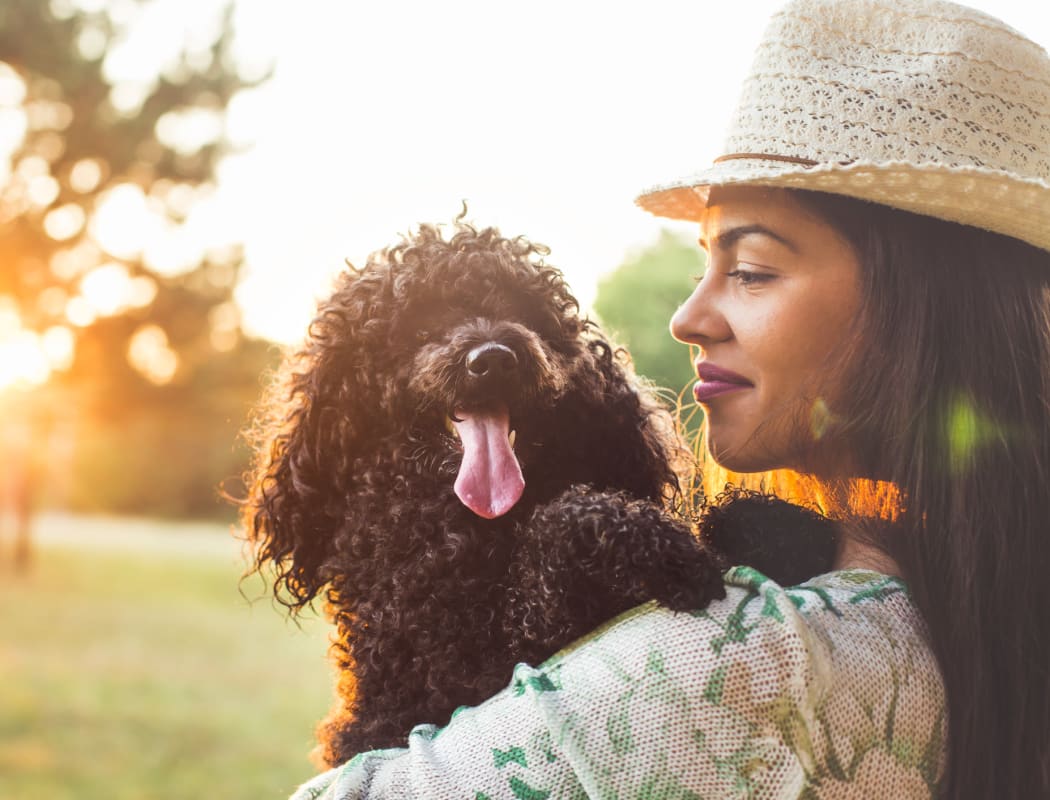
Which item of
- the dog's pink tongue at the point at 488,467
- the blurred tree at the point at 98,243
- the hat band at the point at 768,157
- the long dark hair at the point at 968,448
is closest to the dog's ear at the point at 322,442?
the dog's pink tongue at the point at 488,467

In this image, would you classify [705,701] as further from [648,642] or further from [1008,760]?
[1008,760]

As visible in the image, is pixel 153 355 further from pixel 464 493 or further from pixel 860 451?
pixel 860 451

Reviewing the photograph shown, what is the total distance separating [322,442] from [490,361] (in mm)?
464

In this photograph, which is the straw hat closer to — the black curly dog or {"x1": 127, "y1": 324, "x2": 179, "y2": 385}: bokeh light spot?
the black curly dog

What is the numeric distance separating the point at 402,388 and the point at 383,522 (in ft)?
0.86

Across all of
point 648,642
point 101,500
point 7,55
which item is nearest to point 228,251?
point 7,55

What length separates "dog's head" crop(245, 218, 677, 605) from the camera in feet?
6.38

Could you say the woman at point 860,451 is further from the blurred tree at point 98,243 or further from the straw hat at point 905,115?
the blurred tree at point 98,243

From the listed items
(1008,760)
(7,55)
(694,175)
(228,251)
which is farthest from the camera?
(228,251)

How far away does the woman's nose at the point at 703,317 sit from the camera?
1846mm

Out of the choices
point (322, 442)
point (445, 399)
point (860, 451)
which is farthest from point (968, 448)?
point (322, 442)

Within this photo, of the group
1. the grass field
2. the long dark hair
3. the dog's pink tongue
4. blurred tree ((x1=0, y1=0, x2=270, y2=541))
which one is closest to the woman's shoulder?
the long dark hair

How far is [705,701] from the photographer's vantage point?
4.26 feet

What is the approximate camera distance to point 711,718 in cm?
130
